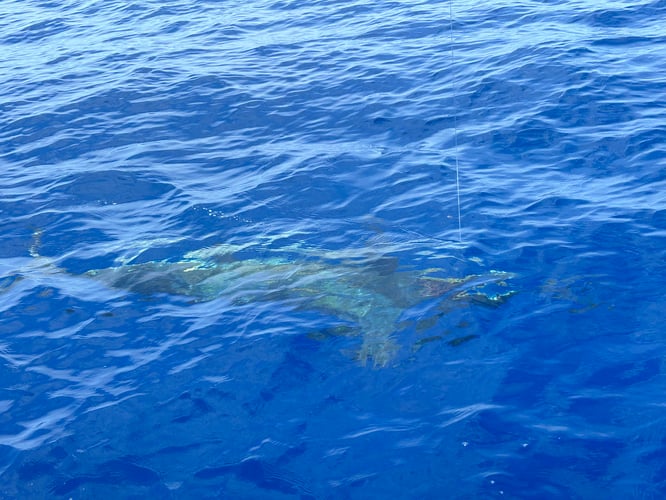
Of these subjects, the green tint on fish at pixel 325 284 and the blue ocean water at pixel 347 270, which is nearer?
the blue ocean water at pixel 347 270

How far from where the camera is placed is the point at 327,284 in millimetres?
9672

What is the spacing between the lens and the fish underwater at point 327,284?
9.08 meters

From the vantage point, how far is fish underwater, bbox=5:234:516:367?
9.08m

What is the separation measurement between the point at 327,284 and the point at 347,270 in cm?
39

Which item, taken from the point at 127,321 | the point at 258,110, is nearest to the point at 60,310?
the point at 127,321

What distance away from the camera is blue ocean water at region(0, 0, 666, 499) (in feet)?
24.3

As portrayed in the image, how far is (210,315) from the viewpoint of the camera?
9.47 m

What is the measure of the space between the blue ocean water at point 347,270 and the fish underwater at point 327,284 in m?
0.04

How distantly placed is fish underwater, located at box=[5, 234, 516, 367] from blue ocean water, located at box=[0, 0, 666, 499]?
4 cm

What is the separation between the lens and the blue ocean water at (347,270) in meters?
7.41

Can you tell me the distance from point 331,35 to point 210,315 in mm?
11075

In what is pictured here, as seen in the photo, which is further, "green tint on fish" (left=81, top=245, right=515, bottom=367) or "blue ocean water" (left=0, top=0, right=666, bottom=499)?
"green tint on fish" (left=81, top=245, right=515, bottom=367)

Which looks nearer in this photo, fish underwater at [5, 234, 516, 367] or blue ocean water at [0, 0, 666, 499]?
blue ocean water at [0, 0, 666, 499]

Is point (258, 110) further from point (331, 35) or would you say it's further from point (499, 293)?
point (499, 293)
